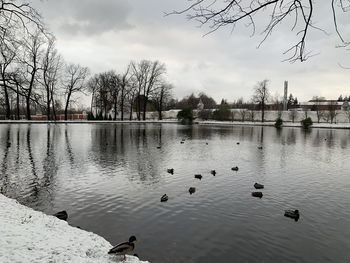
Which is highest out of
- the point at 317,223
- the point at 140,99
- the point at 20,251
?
the point at 140,99

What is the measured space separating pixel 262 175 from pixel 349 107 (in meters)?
116

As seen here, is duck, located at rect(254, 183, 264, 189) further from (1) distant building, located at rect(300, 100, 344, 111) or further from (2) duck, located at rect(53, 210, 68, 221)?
(1) distant building, located at rect(300, 100, 344, 111)

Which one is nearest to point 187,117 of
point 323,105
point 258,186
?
point 323,105

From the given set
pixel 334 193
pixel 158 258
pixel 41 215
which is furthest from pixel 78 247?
pixel 334 193

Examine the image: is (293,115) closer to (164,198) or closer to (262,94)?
(262,94)

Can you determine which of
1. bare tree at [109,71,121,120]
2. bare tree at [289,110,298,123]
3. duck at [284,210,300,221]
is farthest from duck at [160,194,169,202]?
bare tree at [289,110,298,123]

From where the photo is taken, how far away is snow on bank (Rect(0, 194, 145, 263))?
285 inches

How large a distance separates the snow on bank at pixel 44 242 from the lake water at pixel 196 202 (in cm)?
137

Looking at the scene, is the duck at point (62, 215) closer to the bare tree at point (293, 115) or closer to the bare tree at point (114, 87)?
the bare tree at point (114, 87)

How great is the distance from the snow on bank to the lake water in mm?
1374

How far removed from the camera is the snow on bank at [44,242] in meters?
7.24

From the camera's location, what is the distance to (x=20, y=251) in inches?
287

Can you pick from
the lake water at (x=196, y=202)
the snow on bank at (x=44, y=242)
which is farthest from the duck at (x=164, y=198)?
the snow on bank at (x=44, y=242)

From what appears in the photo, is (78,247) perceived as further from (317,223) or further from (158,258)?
(317,223)
